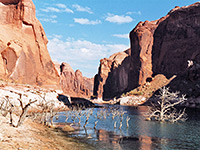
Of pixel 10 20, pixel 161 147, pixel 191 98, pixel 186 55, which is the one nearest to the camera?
pixel 161 147

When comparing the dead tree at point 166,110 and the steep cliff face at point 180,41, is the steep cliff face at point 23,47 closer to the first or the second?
the dead tree at point 166,110

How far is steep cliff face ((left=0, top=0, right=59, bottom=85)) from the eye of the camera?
7456cm

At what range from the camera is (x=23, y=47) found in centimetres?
8138

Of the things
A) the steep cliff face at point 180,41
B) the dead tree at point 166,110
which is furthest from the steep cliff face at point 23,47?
the steep cliff face at point 180,41

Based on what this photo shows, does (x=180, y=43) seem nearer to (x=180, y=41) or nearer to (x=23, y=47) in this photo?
(x=180, y=41)

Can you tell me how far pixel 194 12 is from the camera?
18588 cm

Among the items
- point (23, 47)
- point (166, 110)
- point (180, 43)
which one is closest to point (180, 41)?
point (180, 43)

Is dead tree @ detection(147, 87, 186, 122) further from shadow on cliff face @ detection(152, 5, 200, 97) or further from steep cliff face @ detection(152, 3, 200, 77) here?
steep cliff face @ detection(152, 3, 200, 77)

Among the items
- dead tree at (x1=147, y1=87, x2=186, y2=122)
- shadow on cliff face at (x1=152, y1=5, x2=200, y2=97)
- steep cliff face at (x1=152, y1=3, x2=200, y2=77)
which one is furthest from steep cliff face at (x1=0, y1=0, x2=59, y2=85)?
steep cliff face at (x1=152, y1=3, x2=200, y2=77)

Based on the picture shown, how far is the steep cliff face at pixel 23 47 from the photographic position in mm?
74562

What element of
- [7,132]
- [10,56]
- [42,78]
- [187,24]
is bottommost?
[7,132]

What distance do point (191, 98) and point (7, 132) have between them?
118 m

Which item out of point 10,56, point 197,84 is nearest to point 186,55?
point 197,84

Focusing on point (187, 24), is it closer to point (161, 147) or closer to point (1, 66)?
point (1, 66)
